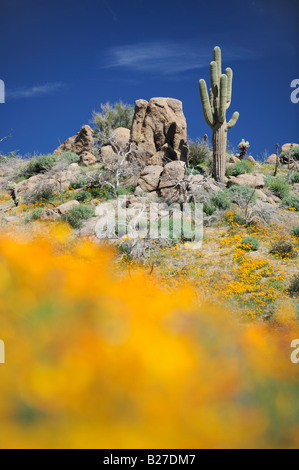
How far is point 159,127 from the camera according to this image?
17.6 meters

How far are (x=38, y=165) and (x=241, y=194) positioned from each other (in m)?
10.5

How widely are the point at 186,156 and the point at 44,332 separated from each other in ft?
45.2

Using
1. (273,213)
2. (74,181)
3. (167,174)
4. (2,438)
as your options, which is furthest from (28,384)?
(74,181)

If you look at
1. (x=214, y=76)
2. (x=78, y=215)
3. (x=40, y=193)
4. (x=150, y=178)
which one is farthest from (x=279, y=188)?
(x=40, y=193)

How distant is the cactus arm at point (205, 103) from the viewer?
14.6 meters

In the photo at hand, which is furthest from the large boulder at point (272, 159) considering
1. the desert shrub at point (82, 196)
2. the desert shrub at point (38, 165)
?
the desert shrub at point (38, 165)

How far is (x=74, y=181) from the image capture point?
663 inches

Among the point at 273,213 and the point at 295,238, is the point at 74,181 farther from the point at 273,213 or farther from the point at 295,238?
the point at 295,238

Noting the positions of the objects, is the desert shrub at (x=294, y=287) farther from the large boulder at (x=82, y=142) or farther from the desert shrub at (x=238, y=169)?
the large boulder at (x=82, y=142)

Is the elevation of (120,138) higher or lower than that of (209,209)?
higher

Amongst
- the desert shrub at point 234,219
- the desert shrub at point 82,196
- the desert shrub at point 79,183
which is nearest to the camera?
the desert shrub at point 234,219

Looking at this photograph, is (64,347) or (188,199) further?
(188,199)

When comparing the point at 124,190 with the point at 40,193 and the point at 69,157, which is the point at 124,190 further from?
the point at 69,157

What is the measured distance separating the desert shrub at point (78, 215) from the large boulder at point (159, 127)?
5210 mm
